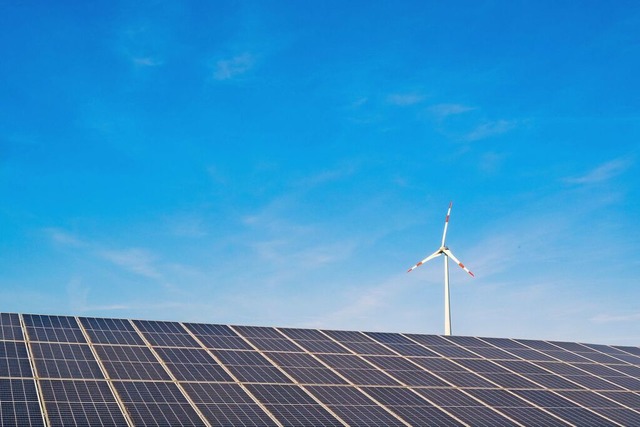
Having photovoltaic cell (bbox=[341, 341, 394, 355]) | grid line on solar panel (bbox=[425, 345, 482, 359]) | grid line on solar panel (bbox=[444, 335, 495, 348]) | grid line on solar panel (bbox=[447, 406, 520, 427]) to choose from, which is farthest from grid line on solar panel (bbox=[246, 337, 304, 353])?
grid line on solar panel (bbox=[444, 335, 495, 348])

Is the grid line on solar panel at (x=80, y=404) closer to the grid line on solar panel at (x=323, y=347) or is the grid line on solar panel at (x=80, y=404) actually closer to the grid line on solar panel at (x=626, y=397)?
the grid line on solar panel at (x=323, y=347)

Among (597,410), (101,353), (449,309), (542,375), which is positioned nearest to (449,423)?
(597,410)

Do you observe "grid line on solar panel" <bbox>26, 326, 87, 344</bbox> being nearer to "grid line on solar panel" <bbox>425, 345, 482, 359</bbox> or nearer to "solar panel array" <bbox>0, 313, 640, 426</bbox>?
"solar panel array" <bbox>0, 313, 640, 426</bbox>

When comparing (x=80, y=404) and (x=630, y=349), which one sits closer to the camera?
(x=80, y=404)

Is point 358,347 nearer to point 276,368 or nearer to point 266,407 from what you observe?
point 276,368

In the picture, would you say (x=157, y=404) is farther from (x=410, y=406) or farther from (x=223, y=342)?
(x=410, y=406)

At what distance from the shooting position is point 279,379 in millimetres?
37250

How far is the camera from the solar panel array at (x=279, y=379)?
31078 mm

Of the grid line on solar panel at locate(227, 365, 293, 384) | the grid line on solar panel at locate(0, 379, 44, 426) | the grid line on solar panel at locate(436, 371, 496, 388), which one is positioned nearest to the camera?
the grid line on solar panel at locate(0, 379, 44, 426)

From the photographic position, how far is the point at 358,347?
46125 millimetres

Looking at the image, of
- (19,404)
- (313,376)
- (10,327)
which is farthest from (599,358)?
(19,404)

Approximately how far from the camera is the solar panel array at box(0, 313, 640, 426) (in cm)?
3108

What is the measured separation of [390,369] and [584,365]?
16403 mm

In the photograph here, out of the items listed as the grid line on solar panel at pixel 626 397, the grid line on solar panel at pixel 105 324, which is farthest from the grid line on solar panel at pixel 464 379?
the grid line on solar panel at pixel 105 324
